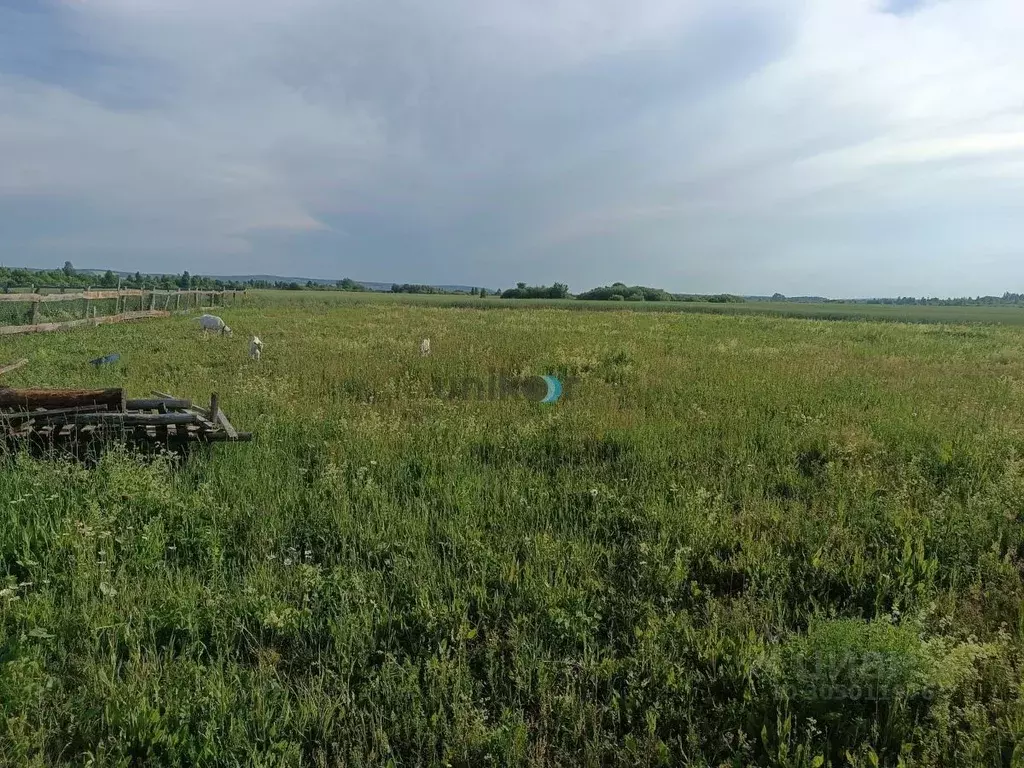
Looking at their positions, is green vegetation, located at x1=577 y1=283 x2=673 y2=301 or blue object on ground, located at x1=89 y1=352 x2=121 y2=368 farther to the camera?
green vegetation, located at x1=577 y1=283 x2=673 y2=301

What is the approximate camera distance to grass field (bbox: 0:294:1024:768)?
297cm

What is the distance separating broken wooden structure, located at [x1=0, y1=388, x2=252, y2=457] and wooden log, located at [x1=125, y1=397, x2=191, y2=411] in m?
0.01

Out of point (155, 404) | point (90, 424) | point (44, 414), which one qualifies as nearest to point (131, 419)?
point (155, 404)

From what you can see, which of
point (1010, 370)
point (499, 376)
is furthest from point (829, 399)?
point (1010, 370)

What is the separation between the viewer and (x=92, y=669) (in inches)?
130

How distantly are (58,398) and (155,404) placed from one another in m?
1.04

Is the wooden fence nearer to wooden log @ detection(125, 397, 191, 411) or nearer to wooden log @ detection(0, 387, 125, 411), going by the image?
wooden log @ detection(0, 387, 125, 411)

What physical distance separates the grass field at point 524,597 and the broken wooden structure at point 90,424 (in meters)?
0.44

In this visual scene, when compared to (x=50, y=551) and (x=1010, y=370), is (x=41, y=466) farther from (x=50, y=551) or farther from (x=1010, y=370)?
(x=1010, y=370)

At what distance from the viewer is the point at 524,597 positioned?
13.5ft

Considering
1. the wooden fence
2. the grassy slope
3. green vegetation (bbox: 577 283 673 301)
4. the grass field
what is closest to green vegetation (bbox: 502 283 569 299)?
green vegetation (bbox: 577 283 673 301)

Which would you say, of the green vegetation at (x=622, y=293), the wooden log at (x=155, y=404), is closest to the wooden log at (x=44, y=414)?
the wooden log at (x=155, y=404)

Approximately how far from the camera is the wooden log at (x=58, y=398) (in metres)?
6.36

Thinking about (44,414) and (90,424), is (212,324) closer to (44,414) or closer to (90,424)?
(44,414)
